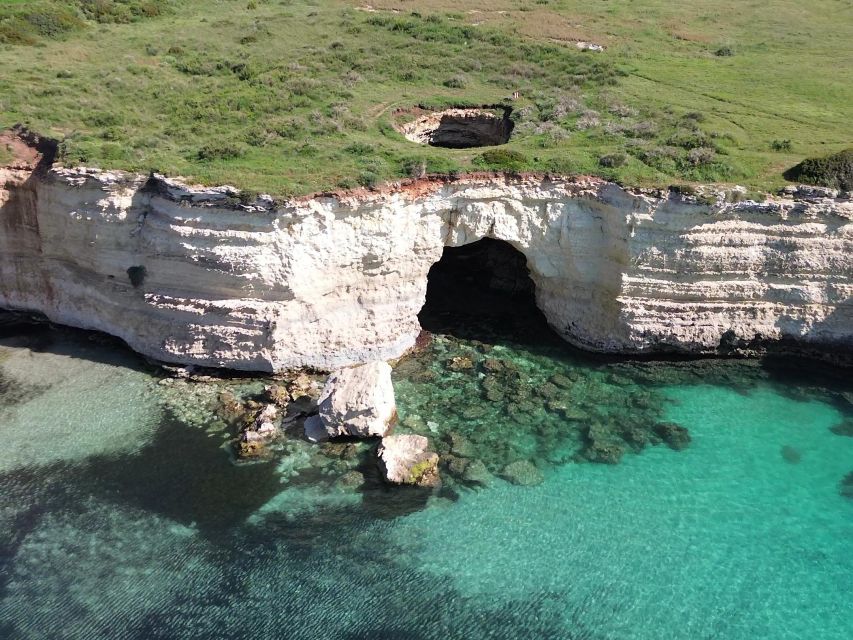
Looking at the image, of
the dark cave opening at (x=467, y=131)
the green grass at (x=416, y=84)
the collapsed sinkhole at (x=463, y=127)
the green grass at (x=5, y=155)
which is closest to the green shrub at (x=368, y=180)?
the green grass at (x=416, y=84)

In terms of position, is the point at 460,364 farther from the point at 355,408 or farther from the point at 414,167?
the point at 414,167

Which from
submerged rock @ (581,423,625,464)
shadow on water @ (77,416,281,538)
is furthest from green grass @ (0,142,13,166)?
submerged rock @ (581,423,625,464)

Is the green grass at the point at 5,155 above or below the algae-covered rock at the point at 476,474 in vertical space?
above

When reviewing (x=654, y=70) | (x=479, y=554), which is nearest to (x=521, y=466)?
(x=479, y=554)

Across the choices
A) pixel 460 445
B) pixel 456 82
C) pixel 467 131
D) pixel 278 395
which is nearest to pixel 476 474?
pixel 460 445

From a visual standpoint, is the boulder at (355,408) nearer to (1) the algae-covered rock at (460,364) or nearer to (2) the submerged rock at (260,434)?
(2) the submerged rock at (260,434)

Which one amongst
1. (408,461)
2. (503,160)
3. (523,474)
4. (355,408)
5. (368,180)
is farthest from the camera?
(503,160)
